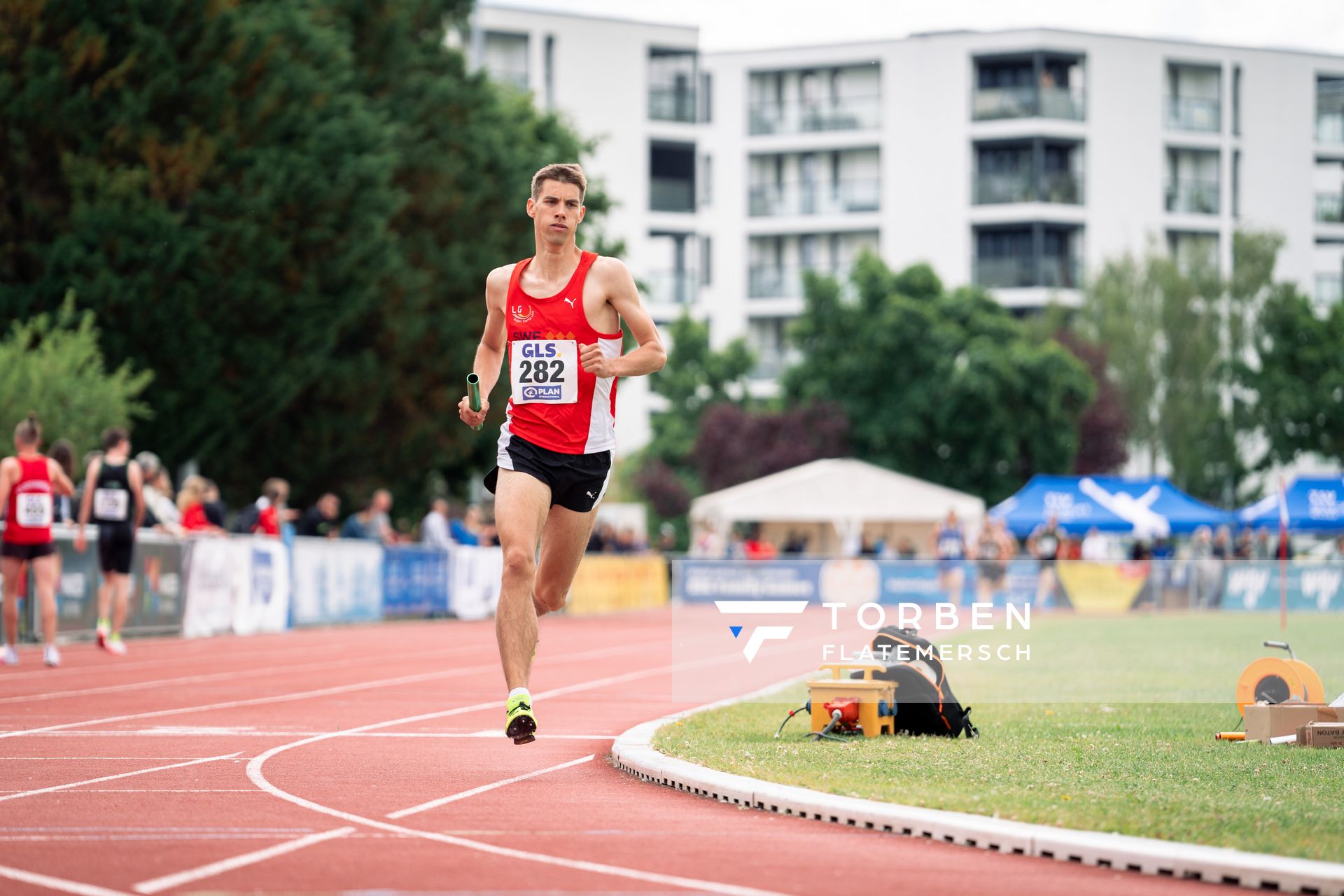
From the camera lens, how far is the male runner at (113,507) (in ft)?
61.3

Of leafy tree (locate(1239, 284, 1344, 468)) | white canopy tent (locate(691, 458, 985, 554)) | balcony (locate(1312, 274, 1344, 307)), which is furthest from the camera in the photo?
balcony (locate(1312, 274, 1344, 307))

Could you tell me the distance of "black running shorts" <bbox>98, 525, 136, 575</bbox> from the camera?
1881cm

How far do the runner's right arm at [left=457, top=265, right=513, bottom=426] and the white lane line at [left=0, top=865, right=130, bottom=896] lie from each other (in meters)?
3.48

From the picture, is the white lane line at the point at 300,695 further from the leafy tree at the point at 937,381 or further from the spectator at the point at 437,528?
the leafy tree at the point at 937,381

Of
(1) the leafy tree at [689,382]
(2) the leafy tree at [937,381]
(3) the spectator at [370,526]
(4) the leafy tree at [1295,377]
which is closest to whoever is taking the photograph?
(3) the spectator at [370,526]

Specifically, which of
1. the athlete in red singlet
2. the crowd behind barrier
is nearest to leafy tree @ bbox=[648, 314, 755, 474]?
the crowd behind barrier

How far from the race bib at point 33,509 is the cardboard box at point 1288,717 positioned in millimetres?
10972

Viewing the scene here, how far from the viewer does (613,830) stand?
7.11m

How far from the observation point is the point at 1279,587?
34750 millimetres

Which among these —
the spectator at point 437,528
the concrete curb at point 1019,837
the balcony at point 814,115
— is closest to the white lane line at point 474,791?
the concrete curb at point 1019,837

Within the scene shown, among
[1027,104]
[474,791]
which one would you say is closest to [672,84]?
[1027,104]

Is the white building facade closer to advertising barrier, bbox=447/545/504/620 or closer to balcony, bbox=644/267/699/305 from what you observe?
balcony, bbox=644/267/699/305

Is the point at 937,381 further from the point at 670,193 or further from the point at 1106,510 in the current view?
the point at 670,193

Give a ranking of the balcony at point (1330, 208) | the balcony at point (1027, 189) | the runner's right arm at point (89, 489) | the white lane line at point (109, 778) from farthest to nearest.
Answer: the balcony at point (1330, 208) → the balcony at point (1027, 189) → the runner's right arm at point (89, 489) → the white lane line at point (109, 778)
